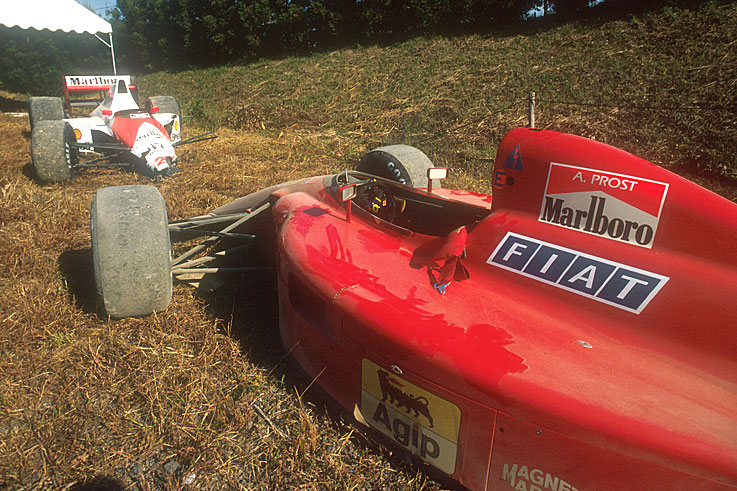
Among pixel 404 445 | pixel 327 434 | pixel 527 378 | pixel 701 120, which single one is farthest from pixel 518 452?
pixel 701 120

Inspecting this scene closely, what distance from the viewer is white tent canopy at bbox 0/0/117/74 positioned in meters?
13.3

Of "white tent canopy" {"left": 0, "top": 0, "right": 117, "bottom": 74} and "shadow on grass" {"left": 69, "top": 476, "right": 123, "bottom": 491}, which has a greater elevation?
"white tent canopy" {"left": 0, "top": 0, "right": 117, "bottom": 74}

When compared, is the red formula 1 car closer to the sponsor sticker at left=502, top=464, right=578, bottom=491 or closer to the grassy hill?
the sponsor sticker at left=502, top=464, right=578, bottom=491

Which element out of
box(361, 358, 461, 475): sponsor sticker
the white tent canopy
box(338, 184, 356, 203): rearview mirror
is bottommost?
box(361, 358, 461, 475): sponsor sticker

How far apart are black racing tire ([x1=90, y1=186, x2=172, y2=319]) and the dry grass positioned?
27cm

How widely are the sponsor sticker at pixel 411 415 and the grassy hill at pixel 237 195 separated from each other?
281 millimetres

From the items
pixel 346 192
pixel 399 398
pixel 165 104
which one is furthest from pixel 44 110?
pixel 399 398

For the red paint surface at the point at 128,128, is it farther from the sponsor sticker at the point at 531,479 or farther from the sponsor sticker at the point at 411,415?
the sponsor sticker at the point at 531,479

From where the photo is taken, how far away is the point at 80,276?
3.96 meters

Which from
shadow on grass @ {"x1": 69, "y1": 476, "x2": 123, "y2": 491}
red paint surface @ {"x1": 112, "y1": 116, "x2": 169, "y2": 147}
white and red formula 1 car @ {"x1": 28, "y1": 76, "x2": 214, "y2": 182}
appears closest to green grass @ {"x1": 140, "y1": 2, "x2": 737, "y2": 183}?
white and red formula 1 car @ {"x1": 28, "y1": 76, "x2": 214, "y2": 182}

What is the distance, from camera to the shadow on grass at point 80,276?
11.7 ft

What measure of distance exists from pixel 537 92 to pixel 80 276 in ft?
34.7


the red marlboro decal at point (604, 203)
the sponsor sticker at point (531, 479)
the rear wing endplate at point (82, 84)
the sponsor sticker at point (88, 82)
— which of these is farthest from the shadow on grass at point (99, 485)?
the sponsor sticker at point (88, 82)

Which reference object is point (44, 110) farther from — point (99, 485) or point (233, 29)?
point (233, 29)
